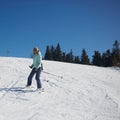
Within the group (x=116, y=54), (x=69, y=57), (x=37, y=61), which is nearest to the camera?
(x=37, y=61)

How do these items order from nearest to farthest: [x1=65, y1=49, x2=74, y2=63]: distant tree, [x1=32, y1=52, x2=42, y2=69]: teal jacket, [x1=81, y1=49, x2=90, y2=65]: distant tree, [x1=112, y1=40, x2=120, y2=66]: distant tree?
[x1=32, y1=52, x2=42, y2=69]: teal jacket → [x1=112, y1=40, x2=120, y2=66]: distant tree → [x1=81, y1=49, x2=90, y2=65]: distant tree → [x1=65, y1=49, x2=74, y2=63]: distant tree

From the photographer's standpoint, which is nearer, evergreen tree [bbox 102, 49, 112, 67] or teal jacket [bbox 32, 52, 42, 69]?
teal jacket [bbox 32, 52, 42, 69]

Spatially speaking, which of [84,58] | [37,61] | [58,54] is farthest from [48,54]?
[37,61]

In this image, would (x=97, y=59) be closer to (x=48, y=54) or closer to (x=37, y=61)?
(x=48, y=54)

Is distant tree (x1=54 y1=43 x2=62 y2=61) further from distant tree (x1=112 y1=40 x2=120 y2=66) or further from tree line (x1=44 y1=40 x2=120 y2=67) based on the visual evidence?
distant tree (x1=112 y1=40 x2=120 y2=66)

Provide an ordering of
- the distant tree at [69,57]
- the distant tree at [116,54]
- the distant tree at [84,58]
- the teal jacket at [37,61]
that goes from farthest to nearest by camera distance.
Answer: the distant tree at [69,57]
the distant tree at [84,58]
the distant tree at [116,54]
the teal jacket at [37,61]

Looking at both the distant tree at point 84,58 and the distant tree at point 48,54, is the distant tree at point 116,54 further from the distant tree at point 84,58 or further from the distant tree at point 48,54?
the distant tree at point 48,54

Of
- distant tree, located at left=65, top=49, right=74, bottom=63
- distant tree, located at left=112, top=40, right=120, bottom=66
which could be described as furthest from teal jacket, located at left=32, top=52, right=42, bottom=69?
distant tree, located at left=65, top=49, right=74, bottom=63

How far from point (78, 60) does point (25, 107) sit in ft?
219

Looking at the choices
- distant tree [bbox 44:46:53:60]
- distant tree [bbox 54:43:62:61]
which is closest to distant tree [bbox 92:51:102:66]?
distant tree [bbox 54:43:62:61]

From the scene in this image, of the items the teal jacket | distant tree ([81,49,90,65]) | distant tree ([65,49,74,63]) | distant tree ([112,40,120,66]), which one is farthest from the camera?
distant tree ([65,49,74,63])

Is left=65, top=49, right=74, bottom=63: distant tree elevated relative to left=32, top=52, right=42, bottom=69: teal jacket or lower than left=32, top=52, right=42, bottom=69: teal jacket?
elevated

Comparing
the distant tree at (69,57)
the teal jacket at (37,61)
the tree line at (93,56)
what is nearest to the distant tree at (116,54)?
the tree line at (93,56)

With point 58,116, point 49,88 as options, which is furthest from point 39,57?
point 58,116
